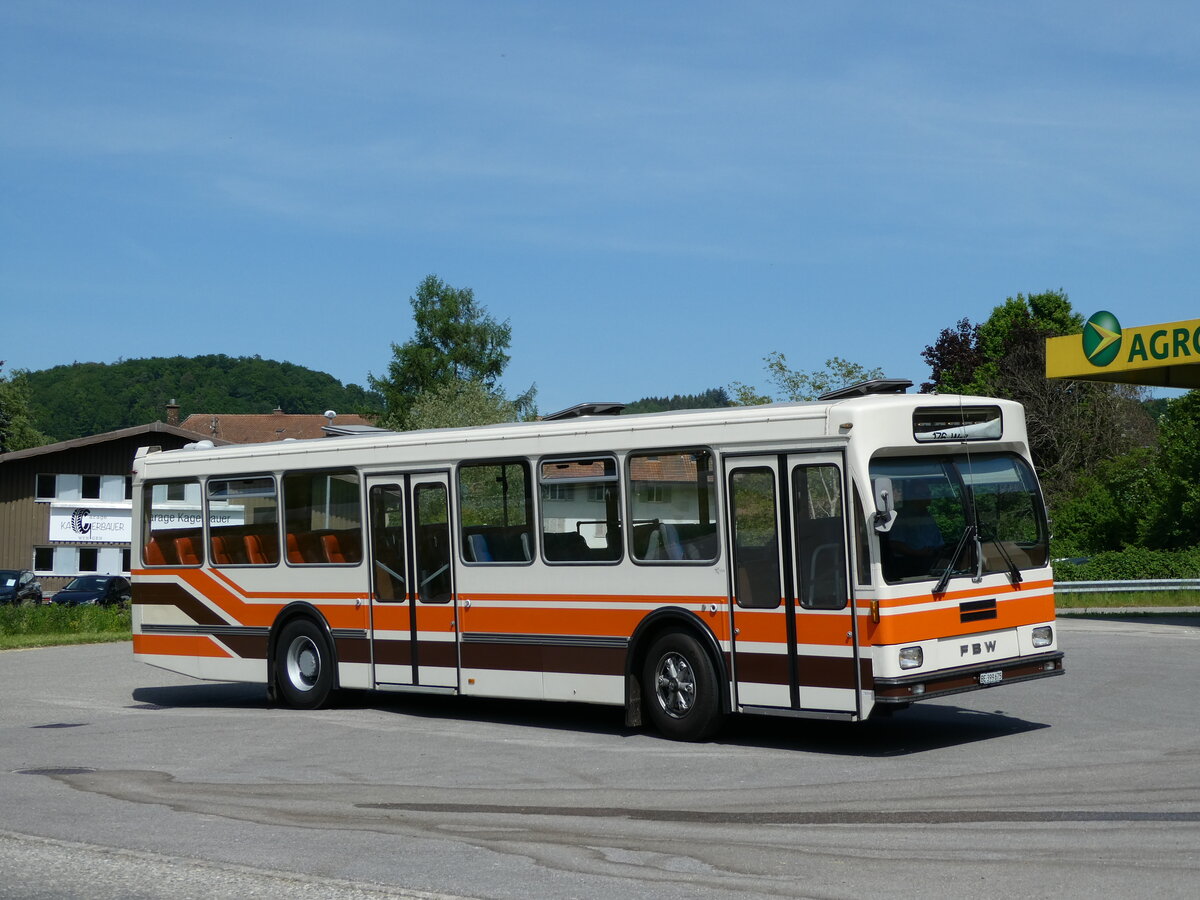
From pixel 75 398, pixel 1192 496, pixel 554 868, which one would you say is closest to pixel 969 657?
pixel 554 868

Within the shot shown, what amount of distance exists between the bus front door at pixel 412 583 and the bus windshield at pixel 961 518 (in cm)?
502

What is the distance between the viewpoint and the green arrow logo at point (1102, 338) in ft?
85.0

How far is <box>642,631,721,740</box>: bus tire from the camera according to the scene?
12.4 m

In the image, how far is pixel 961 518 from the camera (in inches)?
470

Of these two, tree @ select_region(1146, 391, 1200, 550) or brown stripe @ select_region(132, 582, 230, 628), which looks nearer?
brown stripe @ select_region(132, 582, 230, 628)

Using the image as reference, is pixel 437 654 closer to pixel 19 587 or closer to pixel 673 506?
pixel 673 506

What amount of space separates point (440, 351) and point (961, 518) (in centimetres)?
7382

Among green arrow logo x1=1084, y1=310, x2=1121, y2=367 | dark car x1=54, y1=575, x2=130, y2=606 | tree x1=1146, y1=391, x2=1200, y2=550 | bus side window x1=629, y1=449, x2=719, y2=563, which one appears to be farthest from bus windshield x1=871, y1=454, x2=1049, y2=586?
dark car x1=54, y1=575, x2=130, y2=606

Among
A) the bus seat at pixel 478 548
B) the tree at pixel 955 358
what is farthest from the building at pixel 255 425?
the bus seat at pixel 478 548

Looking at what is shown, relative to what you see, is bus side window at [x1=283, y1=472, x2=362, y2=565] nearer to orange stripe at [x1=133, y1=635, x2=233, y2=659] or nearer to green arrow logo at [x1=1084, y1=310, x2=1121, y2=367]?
orange stripe at [x1=133, y1=635, x2=233, y2=659]

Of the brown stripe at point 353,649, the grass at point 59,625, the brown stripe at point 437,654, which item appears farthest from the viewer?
the grass at point 59,625

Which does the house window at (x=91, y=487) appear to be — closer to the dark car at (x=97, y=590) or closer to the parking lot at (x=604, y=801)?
the dark car at (x=97, y=590)

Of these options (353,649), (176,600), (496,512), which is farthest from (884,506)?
(176,600)

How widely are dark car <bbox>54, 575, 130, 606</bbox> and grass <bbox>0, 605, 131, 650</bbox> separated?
9312mm
